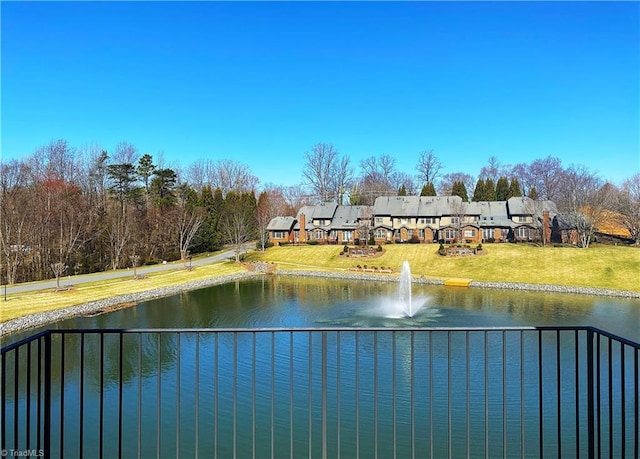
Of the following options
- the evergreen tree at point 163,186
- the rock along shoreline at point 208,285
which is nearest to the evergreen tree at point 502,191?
the rock along shoreline at point 208,285

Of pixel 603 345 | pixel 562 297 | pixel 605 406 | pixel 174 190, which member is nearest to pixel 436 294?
pixel 562 297

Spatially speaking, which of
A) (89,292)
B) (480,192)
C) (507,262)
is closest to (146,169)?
(89,292)

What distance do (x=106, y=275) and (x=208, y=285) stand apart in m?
5.44

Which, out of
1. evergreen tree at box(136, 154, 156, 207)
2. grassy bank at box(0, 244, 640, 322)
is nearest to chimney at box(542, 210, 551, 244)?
grassy bank at box(0, 244, 640, 322)

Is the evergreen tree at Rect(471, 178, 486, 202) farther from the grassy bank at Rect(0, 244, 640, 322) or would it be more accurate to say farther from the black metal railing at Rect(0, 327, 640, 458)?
the black metal railing at Rect(0, 327, 640, 458)

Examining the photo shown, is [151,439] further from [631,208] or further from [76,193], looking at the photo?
[631,208]

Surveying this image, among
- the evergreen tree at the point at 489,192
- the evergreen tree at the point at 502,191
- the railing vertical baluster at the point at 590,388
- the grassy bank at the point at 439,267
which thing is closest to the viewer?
the railing vertical baluster at the point at 590,388

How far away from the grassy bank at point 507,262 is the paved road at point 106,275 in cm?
329

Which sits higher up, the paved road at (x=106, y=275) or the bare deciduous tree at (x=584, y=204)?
the bare deciduous tree at (x=584, y=204)

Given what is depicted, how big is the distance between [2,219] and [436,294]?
69.6 ft

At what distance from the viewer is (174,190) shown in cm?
4194

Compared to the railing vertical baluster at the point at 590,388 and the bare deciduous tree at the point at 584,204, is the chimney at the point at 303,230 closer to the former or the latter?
the bare deciduous tree at the point at 584,204

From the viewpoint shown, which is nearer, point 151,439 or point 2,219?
point 151,439

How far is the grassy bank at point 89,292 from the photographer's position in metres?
16.2
